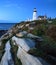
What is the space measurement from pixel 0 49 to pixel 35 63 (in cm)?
947

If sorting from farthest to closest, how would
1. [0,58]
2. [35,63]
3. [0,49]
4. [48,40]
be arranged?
[0,49], [0,58], [48,40], [35,63]

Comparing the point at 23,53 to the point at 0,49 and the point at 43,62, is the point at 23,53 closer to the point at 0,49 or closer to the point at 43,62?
the point at 43,62

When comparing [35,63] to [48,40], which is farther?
[48,40]

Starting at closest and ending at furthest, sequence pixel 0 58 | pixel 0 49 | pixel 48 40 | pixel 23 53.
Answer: pixel 23 53 → pixel 48 40 → pixel 0 58 → pixel 0 49

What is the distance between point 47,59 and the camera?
12.3 meters

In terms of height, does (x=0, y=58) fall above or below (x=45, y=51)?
below

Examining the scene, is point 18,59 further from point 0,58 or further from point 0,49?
point 0,49

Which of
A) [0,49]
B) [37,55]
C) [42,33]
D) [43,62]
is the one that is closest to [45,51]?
[37,55]

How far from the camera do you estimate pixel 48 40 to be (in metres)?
15.2

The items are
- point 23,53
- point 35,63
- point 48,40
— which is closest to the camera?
point 35,63

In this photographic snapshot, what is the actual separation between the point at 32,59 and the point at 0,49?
29.1ft

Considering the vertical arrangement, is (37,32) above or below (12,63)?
above

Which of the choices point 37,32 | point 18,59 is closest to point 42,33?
point 37,32

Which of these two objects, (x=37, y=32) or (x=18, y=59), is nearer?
(x=18, y=59)
